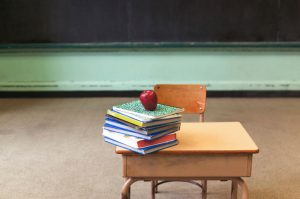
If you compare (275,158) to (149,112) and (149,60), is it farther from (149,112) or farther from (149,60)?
(149,60)

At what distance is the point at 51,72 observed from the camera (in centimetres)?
514

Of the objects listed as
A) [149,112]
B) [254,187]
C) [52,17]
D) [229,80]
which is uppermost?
[52,17]

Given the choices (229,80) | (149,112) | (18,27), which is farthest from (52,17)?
(149,112)

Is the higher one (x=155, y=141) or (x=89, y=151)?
(x=155, y=141)

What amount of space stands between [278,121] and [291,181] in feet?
4.79

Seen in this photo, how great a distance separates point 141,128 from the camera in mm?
1573

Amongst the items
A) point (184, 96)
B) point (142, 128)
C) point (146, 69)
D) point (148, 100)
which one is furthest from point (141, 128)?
point (146, 69)

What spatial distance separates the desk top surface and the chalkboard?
3103 millimetres

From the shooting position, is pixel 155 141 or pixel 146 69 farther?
pixel 146 69

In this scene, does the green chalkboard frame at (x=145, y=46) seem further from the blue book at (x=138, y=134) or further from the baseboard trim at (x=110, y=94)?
the blue book at (x=138, y=134)

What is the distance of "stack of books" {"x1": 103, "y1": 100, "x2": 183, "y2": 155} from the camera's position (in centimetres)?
157

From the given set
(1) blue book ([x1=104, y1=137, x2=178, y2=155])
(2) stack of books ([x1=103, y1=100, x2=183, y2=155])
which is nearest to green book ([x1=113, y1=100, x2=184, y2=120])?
(2) stack of books ([x1=103, y1=100, x2=183, y2=155])

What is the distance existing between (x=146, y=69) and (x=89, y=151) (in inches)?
79.1

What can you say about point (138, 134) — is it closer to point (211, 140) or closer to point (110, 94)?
point (211, 140)
